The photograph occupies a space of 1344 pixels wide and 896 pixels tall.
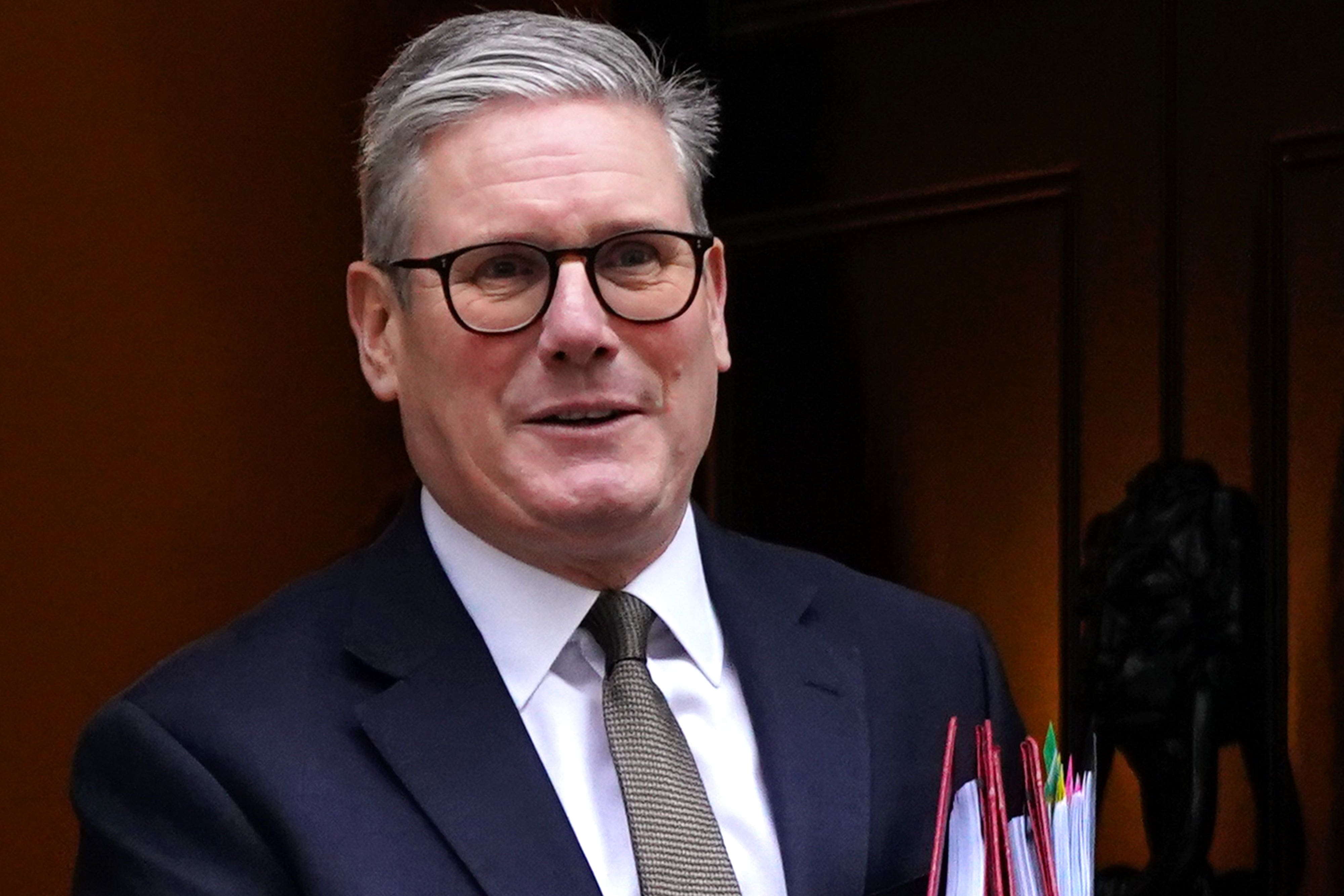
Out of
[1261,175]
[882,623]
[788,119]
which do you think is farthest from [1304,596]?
[788,119]

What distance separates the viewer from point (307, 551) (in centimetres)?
343

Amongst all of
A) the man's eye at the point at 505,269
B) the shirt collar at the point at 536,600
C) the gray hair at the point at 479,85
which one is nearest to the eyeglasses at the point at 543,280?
the man's eye at the point at 505,269

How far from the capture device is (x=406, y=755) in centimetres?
190

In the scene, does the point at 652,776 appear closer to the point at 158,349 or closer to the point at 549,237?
the point at 549,237

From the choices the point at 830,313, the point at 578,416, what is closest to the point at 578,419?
the point at 578,416

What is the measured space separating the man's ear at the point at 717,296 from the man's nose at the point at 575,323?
0.81 feet

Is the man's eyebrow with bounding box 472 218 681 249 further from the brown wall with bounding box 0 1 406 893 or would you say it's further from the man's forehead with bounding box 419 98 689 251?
the brown wall with bounding box 0 1 406 893

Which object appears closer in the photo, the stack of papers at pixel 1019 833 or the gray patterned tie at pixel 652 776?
the stack of papers at pixel 1019 833

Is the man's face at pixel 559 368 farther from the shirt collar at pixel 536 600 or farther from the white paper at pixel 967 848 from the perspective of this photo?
the white paper at pixel 967 848

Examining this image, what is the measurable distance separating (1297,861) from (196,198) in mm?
1718

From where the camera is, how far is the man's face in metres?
1.92

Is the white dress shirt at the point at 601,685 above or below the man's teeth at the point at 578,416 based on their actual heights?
below

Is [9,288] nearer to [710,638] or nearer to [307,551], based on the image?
[307,551]

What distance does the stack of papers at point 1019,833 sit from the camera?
1.65 meters
